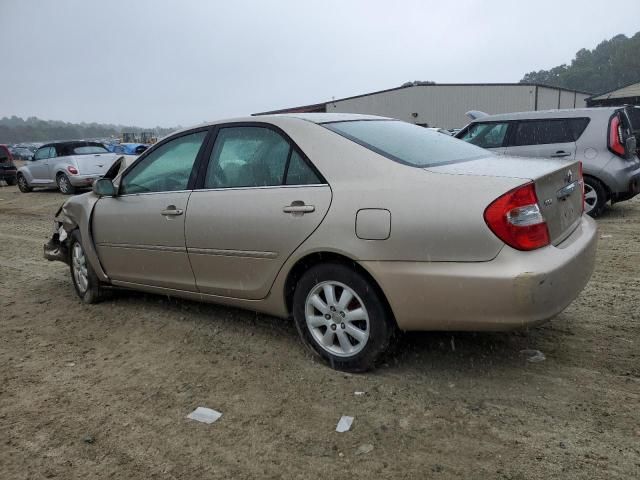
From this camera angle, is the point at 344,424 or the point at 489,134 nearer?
the point at 344,424

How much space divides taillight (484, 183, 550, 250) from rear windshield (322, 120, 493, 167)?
58cm

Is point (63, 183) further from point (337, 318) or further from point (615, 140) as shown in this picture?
point (337, 318)

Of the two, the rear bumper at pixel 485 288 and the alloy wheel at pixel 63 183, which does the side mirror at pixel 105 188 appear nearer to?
the rear bumper at pixel 485 288

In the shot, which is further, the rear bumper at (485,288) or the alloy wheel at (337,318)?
the alloy wheel at (337,318)

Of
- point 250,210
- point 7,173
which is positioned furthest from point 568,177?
point 7,173

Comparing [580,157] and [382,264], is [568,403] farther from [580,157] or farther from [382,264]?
[580,157]

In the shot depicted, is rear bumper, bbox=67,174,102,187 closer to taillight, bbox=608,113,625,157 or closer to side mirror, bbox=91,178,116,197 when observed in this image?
side mirror, bbox=91,178,116,197

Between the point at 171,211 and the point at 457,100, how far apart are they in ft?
123

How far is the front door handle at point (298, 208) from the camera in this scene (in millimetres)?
3156

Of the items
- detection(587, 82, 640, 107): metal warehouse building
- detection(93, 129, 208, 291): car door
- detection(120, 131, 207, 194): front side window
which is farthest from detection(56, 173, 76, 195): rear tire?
detection(587, 82, 640, 107): metal warehouse building

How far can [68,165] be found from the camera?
49.4ft

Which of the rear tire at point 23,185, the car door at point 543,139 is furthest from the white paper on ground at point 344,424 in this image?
the rear tire at point 23,185

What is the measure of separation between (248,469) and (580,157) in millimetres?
6800

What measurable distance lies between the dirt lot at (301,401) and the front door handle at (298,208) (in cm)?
99
